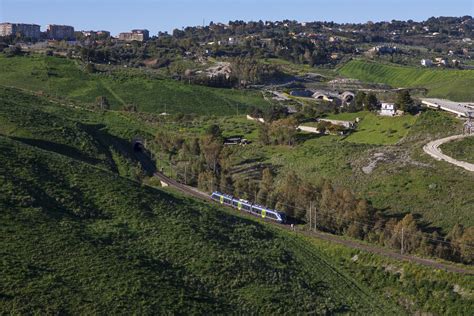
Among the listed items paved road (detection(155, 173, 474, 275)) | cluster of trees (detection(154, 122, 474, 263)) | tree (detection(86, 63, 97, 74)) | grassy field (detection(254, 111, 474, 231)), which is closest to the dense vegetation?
paved road (detection(155, 173, 474, 275))

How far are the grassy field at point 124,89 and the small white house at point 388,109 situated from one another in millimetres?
22715

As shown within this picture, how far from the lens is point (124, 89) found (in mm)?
88250

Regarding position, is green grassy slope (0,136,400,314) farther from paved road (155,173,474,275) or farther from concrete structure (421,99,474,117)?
concrete structure (421,99,474,117)

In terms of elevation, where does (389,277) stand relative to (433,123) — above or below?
below

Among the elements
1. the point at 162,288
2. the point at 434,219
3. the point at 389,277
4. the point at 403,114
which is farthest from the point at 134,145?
the point at 162,288

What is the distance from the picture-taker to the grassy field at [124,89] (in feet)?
272

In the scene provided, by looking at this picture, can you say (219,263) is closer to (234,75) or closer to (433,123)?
(433,123)

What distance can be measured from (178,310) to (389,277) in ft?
38.5

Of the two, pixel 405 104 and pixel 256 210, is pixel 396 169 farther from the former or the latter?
pixel 405 104

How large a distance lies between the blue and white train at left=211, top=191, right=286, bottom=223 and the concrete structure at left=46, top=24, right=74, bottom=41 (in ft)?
478

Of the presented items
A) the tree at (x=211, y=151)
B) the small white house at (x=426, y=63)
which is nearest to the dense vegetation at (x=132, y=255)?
the tree at (x=211, y=151)

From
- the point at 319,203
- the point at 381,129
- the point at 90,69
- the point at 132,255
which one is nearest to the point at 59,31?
the point at 90,69

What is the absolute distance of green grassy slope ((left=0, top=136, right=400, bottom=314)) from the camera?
21.5 meters

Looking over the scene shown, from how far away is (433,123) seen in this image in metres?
55.0
